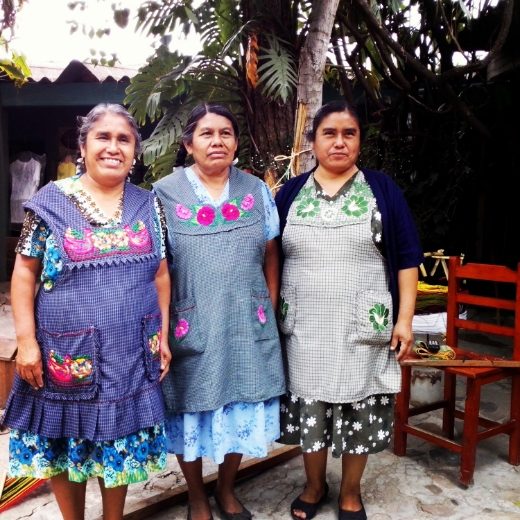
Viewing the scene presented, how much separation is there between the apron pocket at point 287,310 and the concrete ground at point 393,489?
0.92 metres

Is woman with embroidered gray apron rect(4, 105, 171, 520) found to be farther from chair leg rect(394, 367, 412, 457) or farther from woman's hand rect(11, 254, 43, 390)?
chair leg rect(394, 367, 412, 457)

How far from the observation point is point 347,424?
2607 mm

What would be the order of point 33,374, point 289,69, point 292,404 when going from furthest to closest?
point 289,69 → point 292,404 → point 33,374

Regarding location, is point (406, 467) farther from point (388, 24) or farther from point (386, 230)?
point (388, 24)

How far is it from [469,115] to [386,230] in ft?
12.1

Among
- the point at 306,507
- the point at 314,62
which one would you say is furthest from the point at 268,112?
the point at 306,507

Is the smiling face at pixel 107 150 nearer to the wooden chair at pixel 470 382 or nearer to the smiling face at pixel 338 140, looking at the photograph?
the smiling face at pixel 338 140

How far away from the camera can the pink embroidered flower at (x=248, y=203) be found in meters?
2.52

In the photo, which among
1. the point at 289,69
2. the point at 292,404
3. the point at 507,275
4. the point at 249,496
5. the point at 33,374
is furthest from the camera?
the point at 289,69

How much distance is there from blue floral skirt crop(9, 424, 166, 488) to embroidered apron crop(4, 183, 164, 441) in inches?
2.5

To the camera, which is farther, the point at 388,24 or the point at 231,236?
the point at 388,24

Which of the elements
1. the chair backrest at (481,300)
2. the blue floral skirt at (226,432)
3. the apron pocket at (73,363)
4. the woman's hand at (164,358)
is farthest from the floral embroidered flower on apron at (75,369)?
the chair backrest at (481,300)

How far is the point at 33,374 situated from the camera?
2080 mm

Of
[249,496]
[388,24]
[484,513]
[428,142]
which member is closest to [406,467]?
[484,513]
